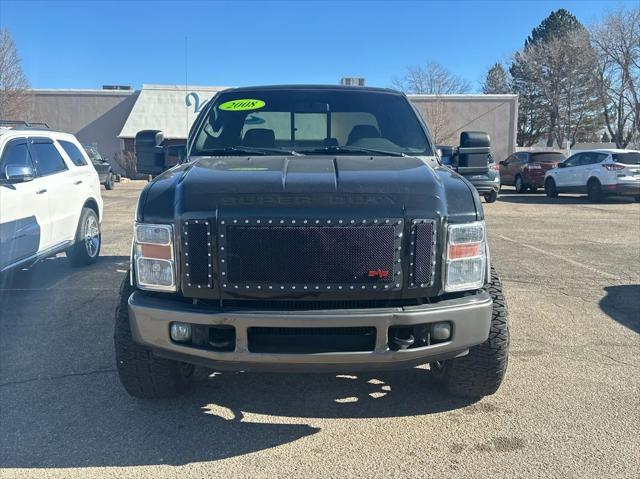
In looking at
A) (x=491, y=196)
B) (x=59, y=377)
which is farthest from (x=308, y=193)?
(x=491, y=196)

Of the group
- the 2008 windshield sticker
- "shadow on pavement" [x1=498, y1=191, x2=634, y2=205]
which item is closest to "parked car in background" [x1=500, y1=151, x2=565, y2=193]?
"shadow on pavement" [x1=498, y1=191, x2=634, y2=205]

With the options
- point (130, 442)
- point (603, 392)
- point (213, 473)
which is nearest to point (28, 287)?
point (130, 442)

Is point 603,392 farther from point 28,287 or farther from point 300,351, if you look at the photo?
point 28,287

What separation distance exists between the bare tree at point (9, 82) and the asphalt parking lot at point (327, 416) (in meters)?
25.3

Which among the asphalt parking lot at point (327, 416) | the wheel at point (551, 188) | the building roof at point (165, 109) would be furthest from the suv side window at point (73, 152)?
the building roof at point (165, 109)

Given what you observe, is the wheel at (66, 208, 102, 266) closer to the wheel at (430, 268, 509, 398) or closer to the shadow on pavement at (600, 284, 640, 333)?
the wheel at (430, 268, 509, 398)

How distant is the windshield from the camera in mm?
16078

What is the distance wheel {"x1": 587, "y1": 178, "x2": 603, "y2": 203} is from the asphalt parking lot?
12.5 metres

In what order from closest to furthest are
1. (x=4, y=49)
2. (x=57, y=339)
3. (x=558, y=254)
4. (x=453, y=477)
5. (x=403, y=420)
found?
(x=453, y=477) → (x=403, y=420) → (x=57, y=339) → (x=558, y=254) → (x=4, y=49)

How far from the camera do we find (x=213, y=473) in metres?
2.81

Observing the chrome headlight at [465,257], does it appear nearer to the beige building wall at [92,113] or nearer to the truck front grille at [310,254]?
the truck front grille at [310,254]

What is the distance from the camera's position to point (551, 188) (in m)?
18.4

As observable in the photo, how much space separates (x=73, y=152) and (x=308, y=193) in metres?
5.67

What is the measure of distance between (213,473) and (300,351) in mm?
747
